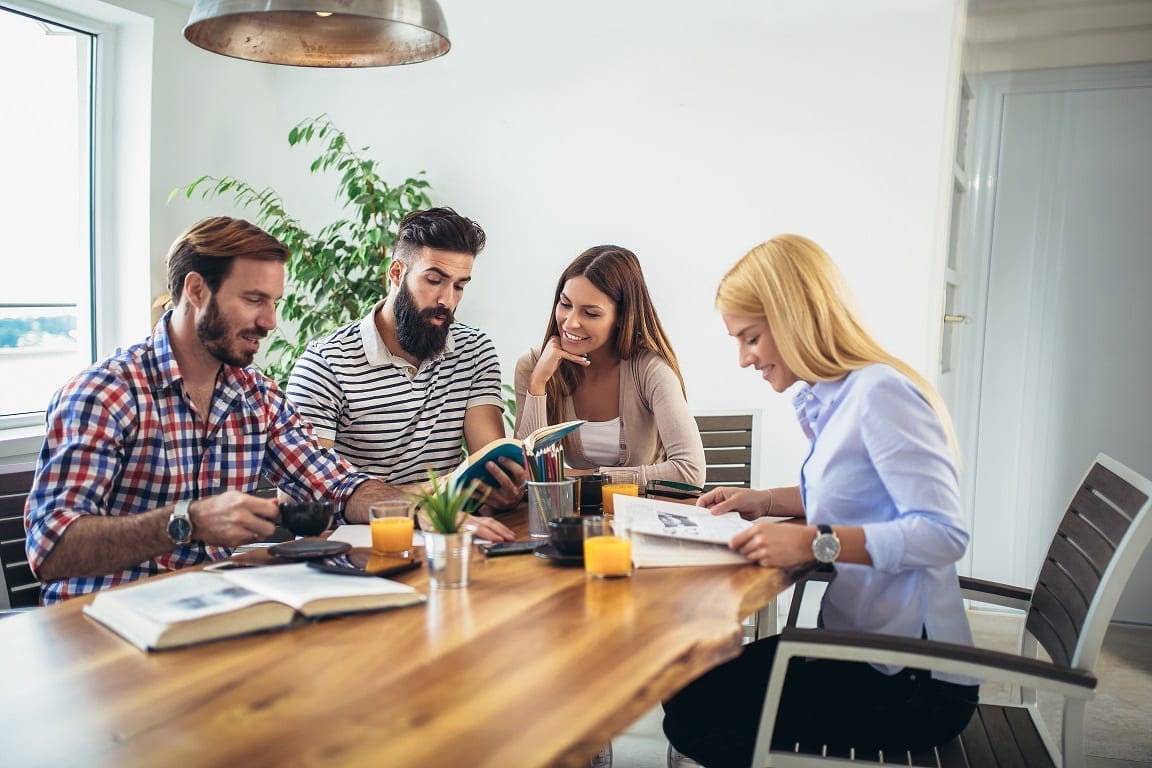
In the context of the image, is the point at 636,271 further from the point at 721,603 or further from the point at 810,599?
the point at 810,599

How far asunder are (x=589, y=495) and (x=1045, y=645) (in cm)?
93

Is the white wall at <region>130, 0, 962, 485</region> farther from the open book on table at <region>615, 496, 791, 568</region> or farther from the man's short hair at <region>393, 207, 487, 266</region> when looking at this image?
the open book on table at <region>615, 496, 791, 568</region>

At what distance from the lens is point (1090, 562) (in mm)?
1654

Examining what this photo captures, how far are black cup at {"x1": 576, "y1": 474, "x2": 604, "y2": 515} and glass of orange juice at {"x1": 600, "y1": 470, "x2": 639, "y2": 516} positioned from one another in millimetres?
13

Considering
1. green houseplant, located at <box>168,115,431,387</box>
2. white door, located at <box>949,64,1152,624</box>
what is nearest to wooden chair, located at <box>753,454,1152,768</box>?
white door, located at <box>949,64,1152,624</box>

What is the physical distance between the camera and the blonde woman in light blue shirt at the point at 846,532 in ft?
5.36

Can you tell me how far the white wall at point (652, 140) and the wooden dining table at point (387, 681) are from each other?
2.32 metres

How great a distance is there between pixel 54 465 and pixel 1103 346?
145 inches

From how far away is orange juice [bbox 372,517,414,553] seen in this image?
1786 millimetres

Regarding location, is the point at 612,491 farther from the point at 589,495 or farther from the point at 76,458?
the point at 76,458

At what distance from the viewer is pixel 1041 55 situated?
12.4ft

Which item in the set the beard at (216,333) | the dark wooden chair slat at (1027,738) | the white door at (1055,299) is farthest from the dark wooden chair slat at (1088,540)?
the white door at (1055,299)

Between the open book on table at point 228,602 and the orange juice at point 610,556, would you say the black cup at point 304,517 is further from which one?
the orange juice at point 610,556

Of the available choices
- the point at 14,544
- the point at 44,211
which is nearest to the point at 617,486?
the point at 14,544
